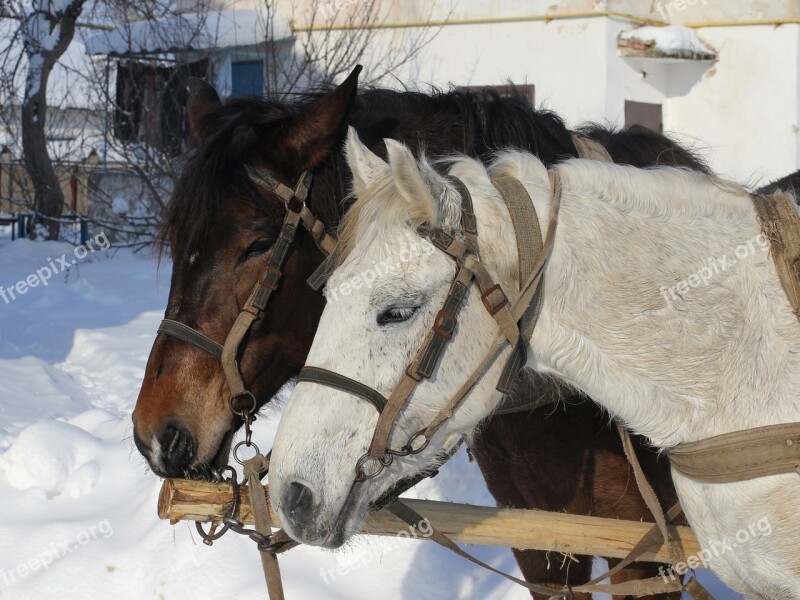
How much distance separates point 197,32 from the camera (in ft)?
35.6

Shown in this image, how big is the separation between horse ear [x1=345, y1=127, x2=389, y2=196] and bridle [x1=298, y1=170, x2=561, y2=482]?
10.4 inches

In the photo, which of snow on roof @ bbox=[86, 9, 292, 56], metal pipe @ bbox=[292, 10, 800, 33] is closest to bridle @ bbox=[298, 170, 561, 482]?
metal pipe @ bbox=[292, 10, 800, 33]

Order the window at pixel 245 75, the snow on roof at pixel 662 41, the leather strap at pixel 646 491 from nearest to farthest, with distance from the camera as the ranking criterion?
the leather strap at pixel 646 491, the snow on roof at pixel 662 41, the window at pixel 245 75

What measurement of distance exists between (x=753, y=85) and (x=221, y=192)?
10177mm

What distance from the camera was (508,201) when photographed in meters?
1.88

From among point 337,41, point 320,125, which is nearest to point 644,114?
point 337,41

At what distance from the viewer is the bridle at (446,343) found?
179 cm

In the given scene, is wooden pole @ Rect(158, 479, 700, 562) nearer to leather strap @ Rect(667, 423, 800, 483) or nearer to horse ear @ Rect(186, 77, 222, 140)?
leather strap @ Rect(667, 423, 800, 483)

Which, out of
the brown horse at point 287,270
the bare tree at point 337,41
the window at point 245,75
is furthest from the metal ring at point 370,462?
the window at point 245,75

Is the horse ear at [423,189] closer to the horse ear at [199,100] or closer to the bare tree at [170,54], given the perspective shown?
the horse ear at [199,100]

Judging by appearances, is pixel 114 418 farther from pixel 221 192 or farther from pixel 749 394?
pixel 749 394

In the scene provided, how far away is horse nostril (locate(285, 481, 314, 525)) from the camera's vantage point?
1.80 meters

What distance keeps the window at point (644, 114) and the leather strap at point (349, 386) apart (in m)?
9.62

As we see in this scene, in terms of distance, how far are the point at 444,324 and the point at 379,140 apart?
1050 millimetres
